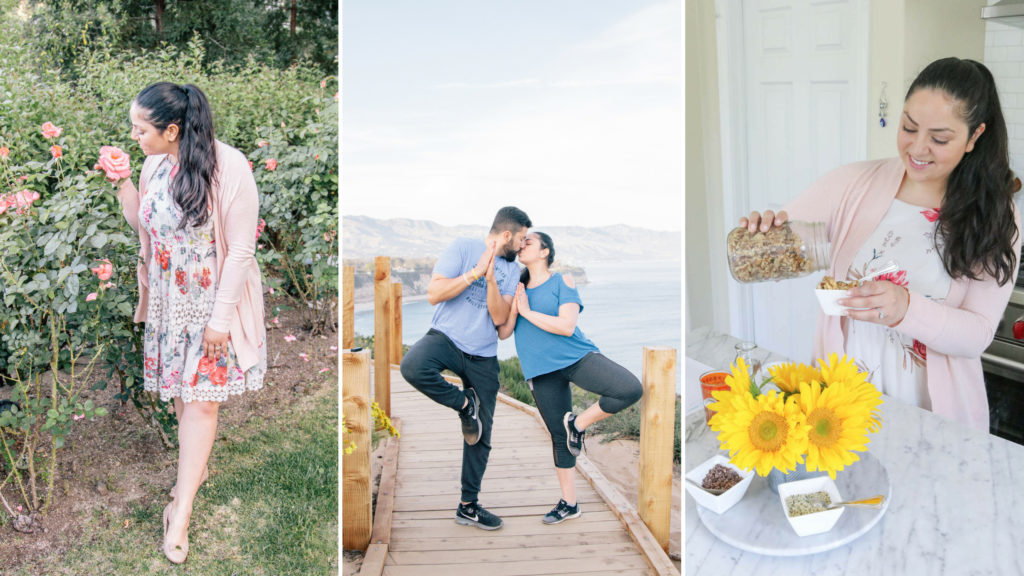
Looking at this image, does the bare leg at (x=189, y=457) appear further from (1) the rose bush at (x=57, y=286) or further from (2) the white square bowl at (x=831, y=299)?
(2) the white square bowl at (x=831, y=299)

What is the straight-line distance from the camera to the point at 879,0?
2.68 meters

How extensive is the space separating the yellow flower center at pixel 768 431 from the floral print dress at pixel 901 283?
1.01 metres

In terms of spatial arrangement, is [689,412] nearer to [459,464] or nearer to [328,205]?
[459,464]

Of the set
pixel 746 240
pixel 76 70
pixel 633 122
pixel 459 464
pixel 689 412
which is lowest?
pixel 459 464

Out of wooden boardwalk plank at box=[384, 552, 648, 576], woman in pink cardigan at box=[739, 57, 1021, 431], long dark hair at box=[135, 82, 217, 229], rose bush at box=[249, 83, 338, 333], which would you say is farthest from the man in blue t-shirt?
rose bush at box=[249, 83, 338, 333]

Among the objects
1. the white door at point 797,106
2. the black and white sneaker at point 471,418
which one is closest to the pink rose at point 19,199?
the black and white sneaker at point 471,418

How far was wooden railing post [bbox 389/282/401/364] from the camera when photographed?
1.69m

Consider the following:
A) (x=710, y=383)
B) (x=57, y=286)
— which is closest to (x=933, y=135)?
(x=710, y=383)

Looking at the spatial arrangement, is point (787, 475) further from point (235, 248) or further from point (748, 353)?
point (235, 248)

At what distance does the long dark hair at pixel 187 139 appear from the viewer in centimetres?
199

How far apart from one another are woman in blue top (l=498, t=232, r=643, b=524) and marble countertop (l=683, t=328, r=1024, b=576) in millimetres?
211

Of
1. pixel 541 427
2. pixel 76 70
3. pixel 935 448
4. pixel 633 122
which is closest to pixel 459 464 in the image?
pixel 541 427

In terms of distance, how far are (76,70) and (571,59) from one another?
8.12 feet

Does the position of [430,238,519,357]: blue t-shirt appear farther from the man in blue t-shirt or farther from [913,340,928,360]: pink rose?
[913,340,928,360]: pink rose
